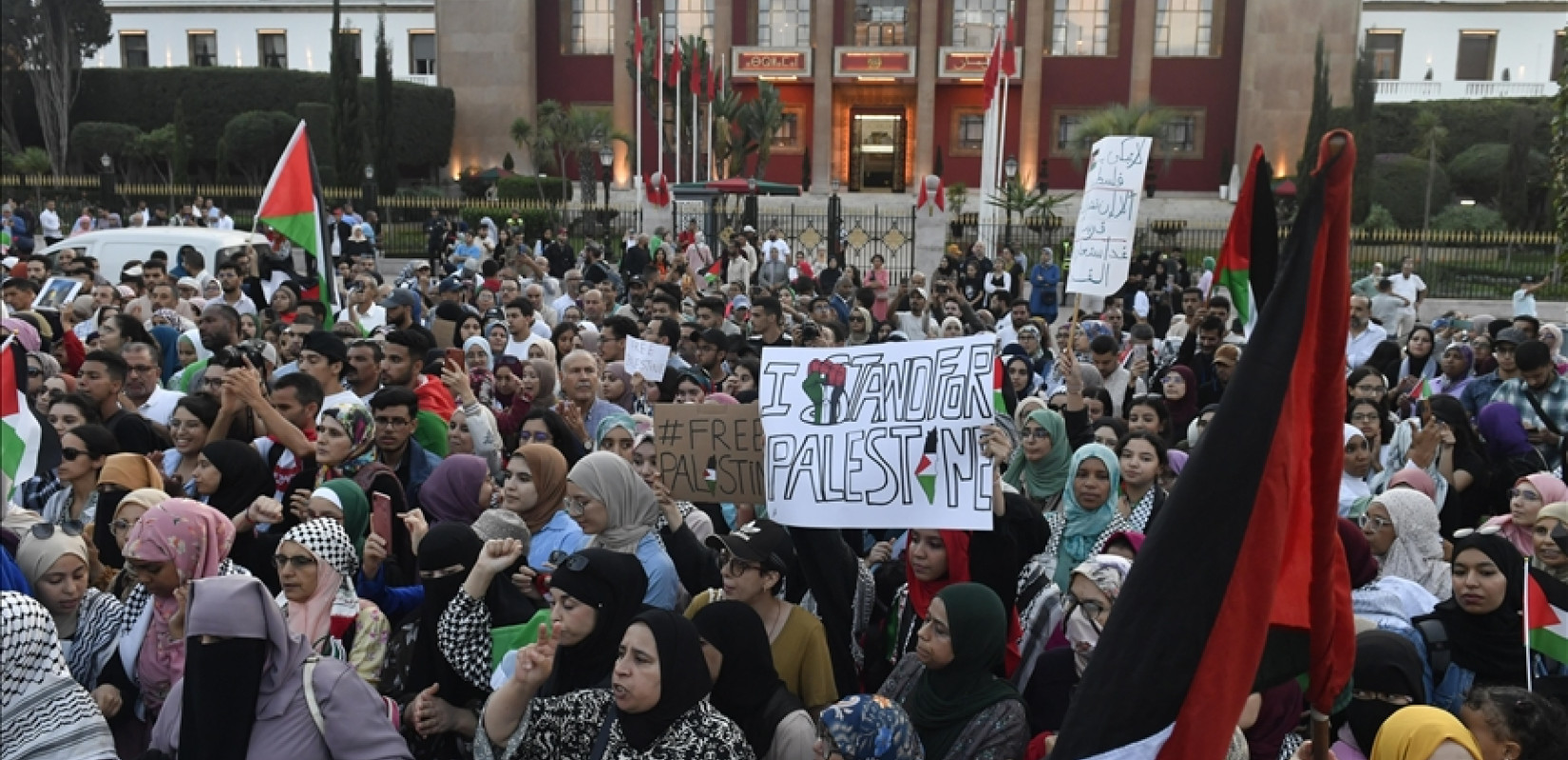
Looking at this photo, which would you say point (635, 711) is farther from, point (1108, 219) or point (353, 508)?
point (1108, 219)

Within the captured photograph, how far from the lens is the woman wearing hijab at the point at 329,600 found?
13.8 feet

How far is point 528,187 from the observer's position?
1489 inches

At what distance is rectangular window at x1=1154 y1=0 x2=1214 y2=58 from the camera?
4125 cm

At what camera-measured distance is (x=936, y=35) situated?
136ft

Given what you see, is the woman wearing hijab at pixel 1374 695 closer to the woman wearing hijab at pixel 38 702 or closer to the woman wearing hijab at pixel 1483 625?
the woman wearing hijab at pixel 1483 625

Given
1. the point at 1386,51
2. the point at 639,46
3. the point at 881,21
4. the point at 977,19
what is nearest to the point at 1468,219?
Result: the point at 977,19

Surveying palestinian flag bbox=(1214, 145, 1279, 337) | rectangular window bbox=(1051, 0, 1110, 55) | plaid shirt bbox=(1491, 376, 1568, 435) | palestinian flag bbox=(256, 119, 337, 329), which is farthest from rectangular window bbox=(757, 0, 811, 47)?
palestinian flag bbox=(1214, 145, 1279, 337)

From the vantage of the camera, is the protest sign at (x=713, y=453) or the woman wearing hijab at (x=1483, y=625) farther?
the protest sign at (x=713, y=453)

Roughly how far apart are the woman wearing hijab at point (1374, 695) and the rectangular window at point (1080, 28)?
39.9m

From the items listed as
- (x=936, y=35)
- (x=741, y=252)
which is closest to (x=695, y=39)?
(x=936, y=35)

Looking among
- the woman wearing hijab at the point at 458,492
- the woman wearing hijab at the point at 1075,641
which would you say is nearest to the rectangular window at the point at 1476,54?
the woman wearing hijab at the point at 458,492

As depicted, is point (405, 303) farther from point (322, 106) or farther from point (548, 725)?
point (322, 106)

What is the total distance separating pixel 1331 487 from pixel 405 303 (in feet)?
27.4

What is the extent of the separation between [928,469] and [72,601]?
9.34 feet
